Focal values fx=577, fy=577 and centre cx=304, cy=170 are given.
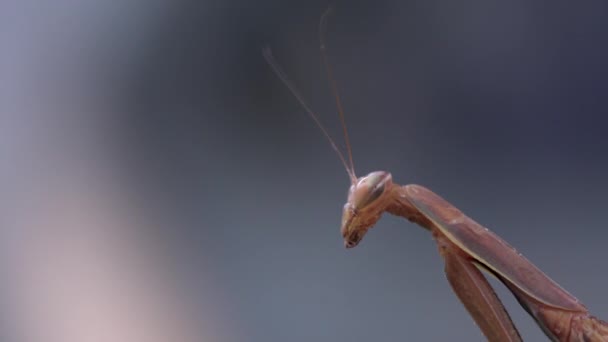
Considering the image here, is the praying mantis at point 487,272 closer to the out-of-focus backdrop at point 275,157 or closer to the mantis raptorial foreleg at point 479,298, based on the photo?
the mantis raptorial foreleg at point 479,298

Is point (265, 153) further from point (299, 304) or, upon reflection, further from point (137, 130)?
point (299, 304)

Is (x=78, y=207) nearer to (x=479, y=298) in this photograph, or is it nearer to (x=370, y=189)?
(x=370, y=189)

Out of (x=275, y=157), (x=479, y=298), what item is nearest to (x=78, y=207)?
(x=275, y=157)

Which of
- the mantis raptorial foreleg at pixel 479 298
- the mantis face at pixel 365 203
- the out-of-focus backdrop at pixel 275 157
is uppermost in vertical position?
the out-of-focus backdrop at pixel 275 157

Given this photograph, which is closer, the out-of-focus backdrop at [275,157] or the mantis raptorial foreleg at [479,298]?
the mantis raptorial foreleg at [479,298]

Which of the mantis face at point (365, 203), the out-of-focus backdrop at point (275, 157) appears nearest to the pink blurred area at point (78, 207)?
the out-of-focus backdrop at point (275, 157)

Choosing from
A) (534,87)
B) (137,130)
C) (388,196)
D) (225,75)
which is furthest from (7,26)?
(534,87)
